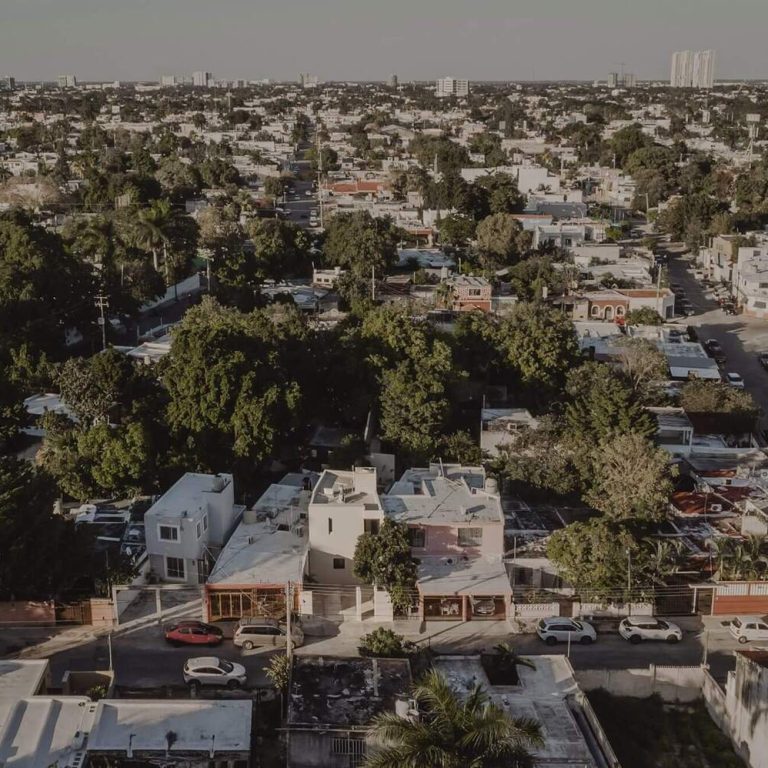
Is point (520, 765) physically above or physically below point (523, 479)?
above

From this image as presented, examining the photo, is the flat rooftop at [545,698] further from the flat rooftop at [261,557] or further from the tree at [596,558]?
the flat rooftop at [261,557]

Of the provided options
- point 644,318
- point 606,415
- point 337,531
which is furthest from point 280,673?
point 644,318

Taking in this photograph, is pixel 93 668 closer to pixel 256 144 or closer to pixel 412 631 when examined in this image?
pixel 412 631

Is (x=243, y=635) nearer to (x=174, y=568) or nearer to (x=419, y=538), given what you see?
(x=174, y=568)

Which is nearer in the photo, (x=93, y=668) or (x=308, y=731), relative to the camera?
(x=308, y=731)

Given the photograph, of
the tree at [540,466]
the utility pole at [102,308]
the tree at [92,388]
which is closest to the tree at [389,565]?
the tree at [540,466]

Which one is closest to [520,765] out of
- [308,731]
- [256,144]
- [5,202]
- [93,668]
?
[308,731]
